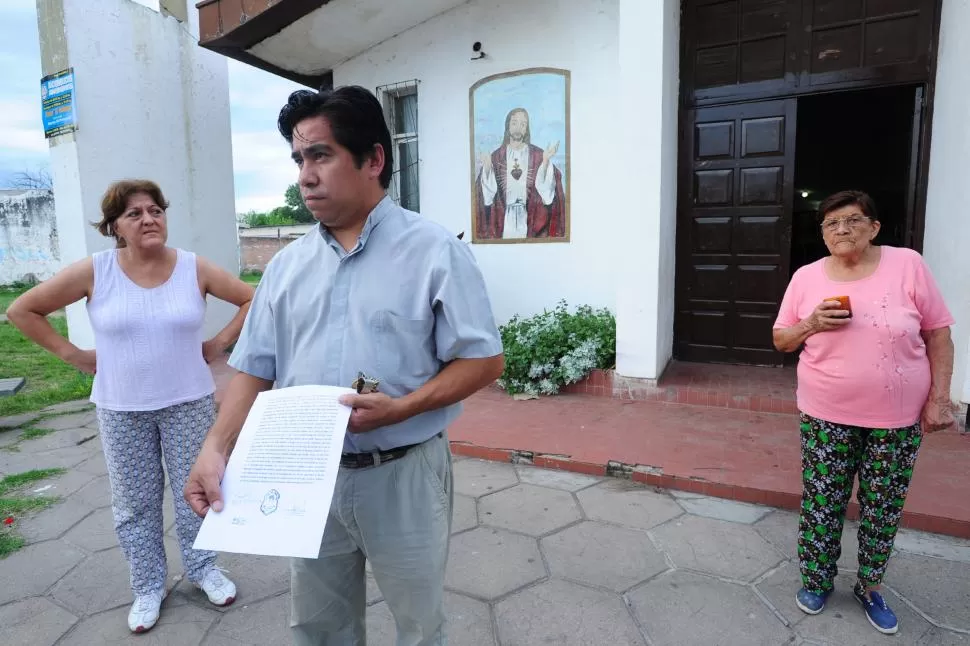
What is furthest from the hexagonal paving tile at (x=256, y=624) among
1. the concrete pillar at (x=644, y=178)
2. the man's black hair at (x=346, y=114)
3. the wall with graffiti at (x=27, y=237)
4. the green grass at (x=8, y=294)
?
the wall with graffiti at (x=27, y=237)

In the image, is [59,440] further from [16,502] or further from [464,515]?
[464,515]

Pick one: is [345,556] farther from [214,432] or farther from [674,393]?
[674,393]

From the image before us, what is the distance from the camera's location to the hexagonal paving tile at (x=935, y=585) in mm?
2381

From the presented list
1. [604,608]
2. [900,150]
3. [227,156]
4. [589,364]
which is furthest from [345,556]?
[900,150]

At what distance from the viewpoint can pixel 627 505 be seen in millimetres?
3420

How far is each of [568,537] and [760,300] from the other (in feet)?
12.3

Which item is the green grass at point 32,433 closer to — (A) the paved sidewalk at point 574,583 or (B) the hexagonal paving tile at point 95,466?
(B) the hexagonal paving tile at point 95,466

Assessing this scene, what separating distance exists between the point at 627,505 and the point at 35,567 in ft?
10.7

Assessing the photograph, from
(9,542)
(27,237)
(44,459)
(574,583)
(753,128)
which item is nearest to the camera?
(574,583)

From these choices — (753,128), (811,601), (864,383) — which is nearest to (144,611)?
(811,601)

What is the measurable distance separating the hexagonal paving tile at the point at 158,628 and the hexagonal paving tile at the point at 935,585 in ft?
10.1

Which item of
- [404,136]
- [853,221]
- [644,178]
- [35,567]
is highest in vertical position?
[404,136]

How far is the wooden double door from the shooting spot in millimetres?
4934

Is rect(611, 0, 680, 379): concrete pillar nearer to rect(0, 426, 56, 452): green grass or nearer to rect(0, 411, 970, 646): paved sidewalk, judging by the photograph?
rect(0, 411, 970, 646): paved sidewalk
